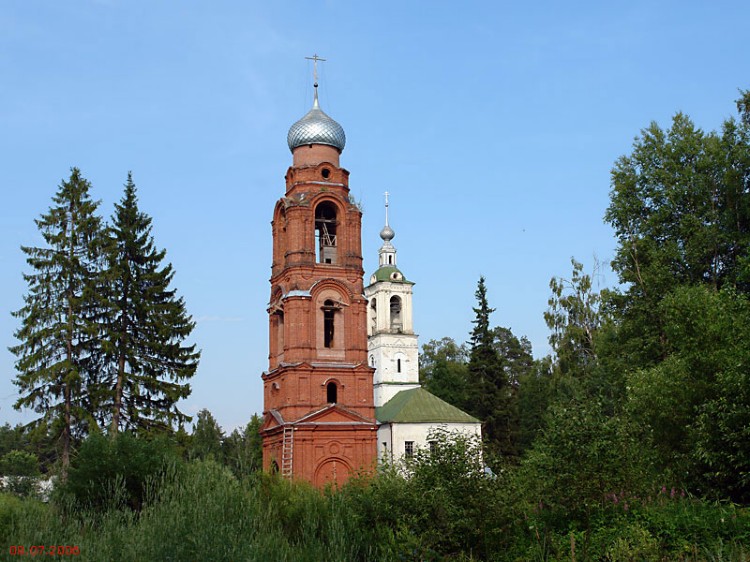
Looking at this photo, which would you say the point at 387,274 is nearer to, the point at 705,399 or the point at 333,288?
the point at 333,288

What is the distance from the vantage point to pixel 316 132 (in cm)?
3706

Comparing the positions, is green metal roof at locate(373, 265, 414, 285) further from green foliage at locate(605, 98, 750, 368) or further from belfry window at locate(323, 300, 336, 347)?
green foliage at locate(605, 98, 750, 368)

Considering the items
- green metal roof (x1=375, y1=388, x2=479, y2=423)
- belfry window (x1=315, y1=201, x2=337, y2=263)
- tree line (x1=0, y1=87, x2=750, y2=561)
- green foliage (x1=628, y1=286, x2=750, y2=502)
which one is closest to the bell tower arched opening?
green metal roof (x1=375, y1=388, x2=479, y2=423)

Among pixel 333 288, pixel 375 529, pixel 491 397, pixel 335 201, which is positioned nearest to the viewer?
pixel 375 529

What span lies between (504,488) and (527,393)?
40.1 m

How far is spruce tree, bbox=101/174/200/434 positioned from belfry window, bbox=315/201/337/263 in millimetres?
7269

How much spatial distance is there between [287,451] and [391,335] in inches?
862

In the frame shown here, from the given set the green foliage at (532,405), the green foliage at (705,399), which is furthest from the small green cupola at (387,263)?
the green foliage at (705,399)

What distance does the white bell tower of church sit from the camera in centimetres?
5291

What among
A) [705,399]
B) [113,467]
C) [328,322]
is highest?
[328,322]

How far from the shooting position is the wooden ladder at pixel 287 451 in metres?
32.5

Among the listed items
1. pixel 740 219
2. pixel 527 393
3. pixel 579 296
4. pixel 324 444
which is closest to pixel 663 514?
pixel 740 219

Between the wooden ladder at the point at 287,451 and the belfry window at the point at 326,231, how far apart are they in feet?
26.3

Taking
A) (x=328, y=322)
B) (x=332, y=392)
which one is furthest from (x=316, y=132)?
(x=332, y=392)
